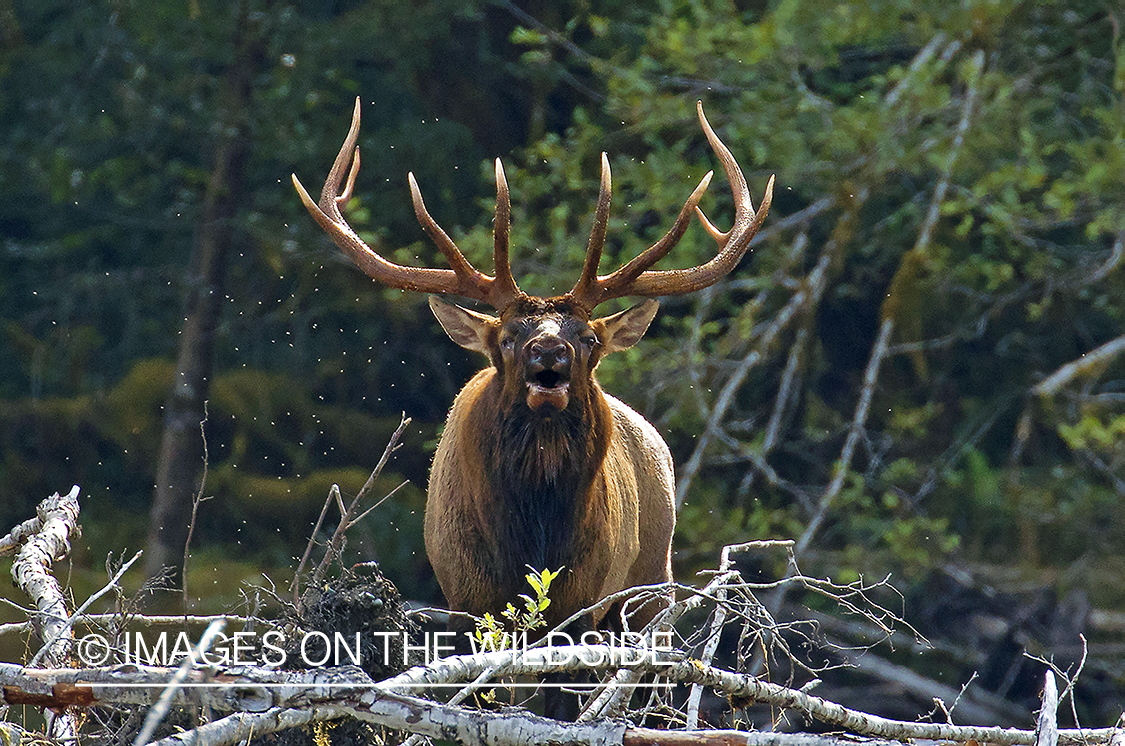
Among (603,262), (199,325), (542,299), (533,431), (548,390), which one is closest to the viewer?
(548,390)

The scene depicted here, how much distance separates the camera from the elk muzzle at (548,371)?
4258 millimetres

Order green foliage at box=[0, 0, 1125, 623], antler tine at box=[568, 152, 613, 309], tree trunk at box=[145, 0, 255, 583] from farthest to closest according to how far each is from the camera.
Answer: tree trunk at box=[145, 0, 255, 583] < green foliage at box=[0, 0, 1125, 623] < antler tine at box=[568, 152, 613, 309]

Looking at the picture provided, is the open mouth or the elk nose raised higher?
the elk nose

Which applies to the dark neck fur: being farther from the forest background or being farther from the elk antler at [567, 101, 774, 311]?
the forest background

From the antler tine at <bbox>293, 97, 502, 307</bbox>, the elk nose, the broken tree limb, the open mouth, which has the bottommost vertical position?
the broken tree limb

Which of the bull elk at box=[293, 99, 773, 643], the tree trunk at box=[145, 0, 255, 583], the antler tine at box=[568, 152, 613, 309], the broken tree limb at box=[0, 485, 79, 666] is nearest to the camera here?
the broken tree limb at box=[0, 485, 79, 666]

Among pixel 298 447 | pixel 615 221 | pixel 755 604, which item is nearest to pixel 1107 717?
pixel 615 221

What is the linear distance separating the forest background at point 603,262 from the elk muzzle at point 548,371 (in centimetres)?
404

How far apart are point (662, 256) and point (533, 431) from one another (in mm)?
805

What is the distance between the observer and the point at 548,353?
168 inches

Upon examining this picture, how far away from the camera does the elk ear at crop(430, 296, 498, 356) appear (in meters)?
4.68

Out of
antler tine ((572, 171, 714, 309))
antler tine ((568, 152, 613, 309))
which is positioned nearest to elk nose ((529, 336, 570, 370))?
antler tine ((568, 152, 613, 309))

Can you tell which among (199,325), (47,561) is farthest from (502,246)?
(199,325)

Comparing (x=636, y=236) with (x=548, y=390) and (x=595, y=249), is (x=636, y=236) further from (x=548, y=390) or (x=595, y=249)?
(x=548, y=390)
